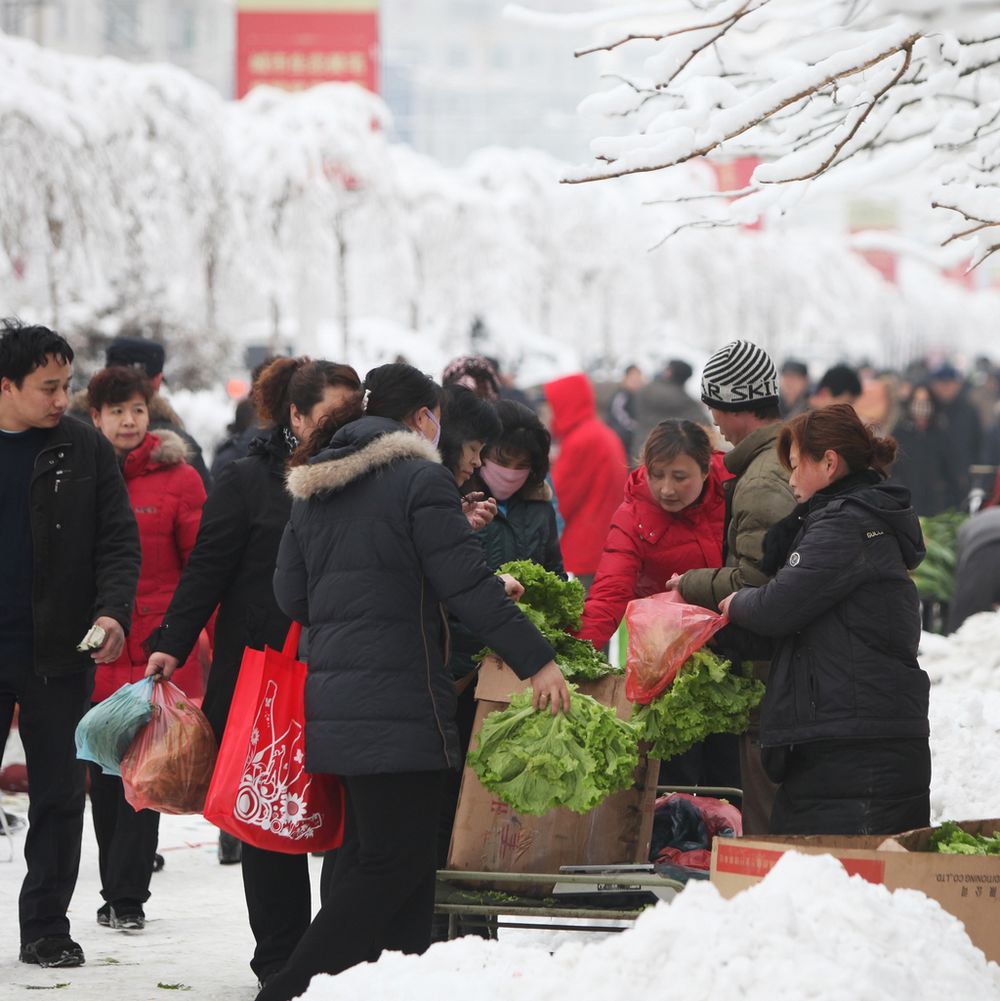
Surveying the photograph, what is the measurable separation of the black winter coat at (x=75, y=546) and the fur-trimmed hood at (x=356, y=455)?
1.27 meters

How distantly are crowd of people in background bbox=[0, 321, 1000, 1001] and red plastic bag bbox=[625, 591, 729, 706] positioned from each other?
0.08 metres

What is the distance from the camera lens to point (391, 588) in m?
4.54

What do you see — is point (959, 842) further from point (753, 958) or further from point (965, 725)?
point (965, 725)

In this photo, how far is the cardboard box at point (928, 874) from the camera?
420cm

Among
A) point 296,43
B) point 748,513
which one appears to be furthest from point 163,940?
point 296,43

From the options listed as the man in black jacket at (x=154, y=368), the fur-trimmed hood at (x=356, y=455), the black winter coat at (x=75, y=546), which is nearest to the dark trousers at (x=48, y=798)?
the black winter coat at (x=75, y=546)

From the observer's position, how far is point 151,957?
586 centimetres

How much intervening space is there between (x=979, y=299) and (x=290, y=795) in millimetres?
108103

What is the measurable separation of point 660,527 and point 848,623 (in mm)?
1218

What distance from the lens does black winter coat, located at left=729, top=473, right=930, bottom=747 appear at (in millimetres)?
4699

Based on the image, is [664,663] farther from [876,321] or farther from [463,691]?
[876,321]

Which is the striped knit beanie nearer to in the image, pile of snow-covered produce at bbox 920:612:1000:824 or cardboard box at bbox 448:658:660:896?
cardboard box at bbox 448:658:660:896

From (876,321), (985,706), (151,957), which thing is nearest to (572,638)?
(151,957)

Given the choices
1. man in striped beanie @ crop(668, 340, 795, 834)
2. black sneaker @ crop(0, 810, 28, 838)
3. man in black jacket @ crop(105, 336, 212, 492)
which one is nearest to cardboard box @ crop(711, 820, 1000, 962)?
man in striped beanie @ crop(668, 340, 795, 834)
